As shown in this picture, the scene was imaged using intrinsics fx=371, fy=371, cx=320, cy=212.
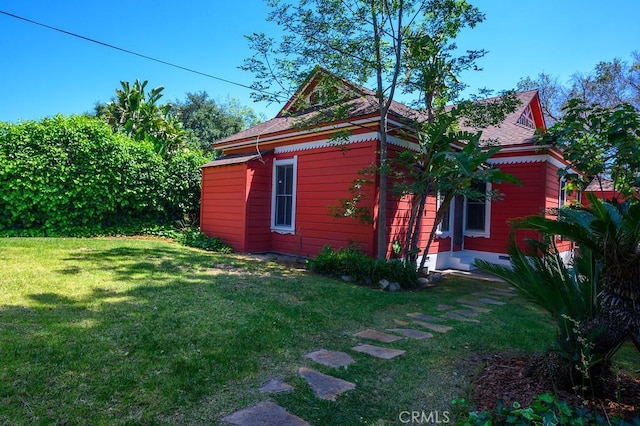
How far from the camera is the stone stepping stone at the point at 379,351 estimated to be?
3.61 metres

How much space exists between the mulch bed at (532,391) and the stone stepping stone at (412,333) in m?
0.99

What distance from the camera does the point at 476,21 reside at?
23.8 feet

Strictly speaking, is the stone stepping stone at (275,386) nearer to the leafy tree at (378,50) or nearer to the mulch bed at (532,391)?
the mulch bed at (532,391)

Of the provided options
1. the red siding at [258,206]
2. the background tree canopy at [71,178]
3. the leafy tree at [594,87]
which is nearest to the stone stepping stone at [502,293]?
the red siding at [258,206]

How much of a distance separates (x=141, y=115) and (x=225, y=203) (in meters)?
13.7

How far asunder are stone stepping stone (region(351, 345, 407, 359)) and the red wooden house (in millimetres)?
4406

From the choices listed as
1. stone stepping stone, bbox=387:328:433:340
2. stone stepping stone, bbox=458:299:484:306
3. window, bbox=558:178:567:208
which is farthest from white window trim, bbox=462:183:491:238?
stone stepping stone, bbox=387:328:433:340

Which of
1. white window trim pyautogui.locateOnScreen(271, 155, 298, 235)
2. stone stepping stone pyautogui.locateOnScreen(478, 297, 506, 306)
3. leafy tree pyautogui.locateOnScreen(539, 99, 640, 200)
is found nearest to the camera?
leafy tree pyautogui.locateOnScreen(539, 99, 640, 200)

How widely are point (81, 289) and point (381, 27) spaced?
721cm

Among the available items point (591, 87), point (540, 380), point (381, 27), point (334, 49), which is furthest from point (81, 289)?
point (591, 87)

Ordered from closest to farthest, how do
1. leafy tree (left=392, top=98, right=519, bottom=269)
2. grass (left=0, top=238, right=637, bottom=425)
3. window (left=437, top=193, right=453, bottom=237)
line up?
grass (left=0, top=238, right=637, bottom=425)
leafy tree (left=392, top=98, right=519, bottom=269)
window (left=437, top=193, right=453, bottom=237)

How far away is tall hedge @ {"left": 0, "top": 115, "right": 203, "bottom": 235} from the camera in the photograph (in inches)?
385

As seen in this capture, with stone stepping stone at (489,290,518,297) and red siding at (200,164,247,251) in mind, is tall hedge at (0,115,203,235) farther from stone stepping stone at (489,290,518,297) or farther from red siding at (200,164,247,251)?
stone stepping stone at (489,290,518,297)

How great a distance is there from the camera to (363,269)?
7.24 meters
